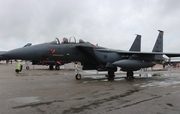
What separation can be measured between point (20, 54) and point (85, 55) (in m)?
3.83

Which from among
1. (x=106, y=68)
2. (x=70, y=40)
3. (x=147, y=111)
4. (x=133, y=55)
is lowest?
(x=147, y=111)

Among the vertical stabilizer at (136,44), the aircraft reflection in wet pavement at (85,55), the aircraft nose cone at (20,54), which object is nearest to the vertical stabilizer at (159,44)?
the vertical stabilizer at (136,44)

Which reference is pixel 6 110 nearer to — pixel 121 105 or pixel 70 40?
pixel 121 105

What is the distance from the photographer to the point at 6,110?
391 centimetres

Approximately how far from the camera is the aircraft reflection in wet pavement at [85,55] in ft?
28.7

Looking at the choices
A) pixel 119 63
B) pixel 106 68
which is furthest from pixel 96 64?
pixel 119 63

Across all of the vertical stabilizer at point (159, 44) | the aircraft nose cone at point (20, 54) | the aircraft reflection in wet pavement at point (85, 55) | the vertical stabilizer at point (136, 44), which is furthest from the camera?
the vertical stabilizer at point (136, 44)

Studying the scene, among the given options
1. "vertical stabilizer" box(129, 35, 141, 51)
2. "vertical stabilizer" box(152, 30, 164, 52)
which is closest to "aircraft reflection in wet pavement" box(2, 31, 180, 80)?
"vertical stabilizer" box(152, 30, 164, 52)

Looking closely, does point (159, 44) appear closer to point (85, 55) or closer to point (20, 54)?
point (85, 55)

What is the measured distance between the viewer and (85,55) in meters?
10.4

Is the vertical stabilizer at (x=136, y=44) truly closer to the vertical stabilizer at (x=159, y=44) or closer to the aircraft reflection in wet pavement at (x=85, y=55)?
the vertical stabilizer at (x=159, y=44)

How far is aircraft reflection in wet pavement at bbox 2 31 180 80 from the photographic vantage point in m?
8.75

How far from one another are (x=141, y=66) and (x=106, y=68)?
7.77 ft

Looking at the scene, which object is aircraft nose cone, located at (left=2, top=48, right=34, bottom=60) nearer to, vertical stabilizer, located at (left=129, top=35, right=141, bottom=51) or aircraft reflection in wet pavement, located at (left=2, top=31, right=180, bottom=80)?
aircraft reflection in wet pavement, located at (left=2, top=31, right=180, bottom=80)
